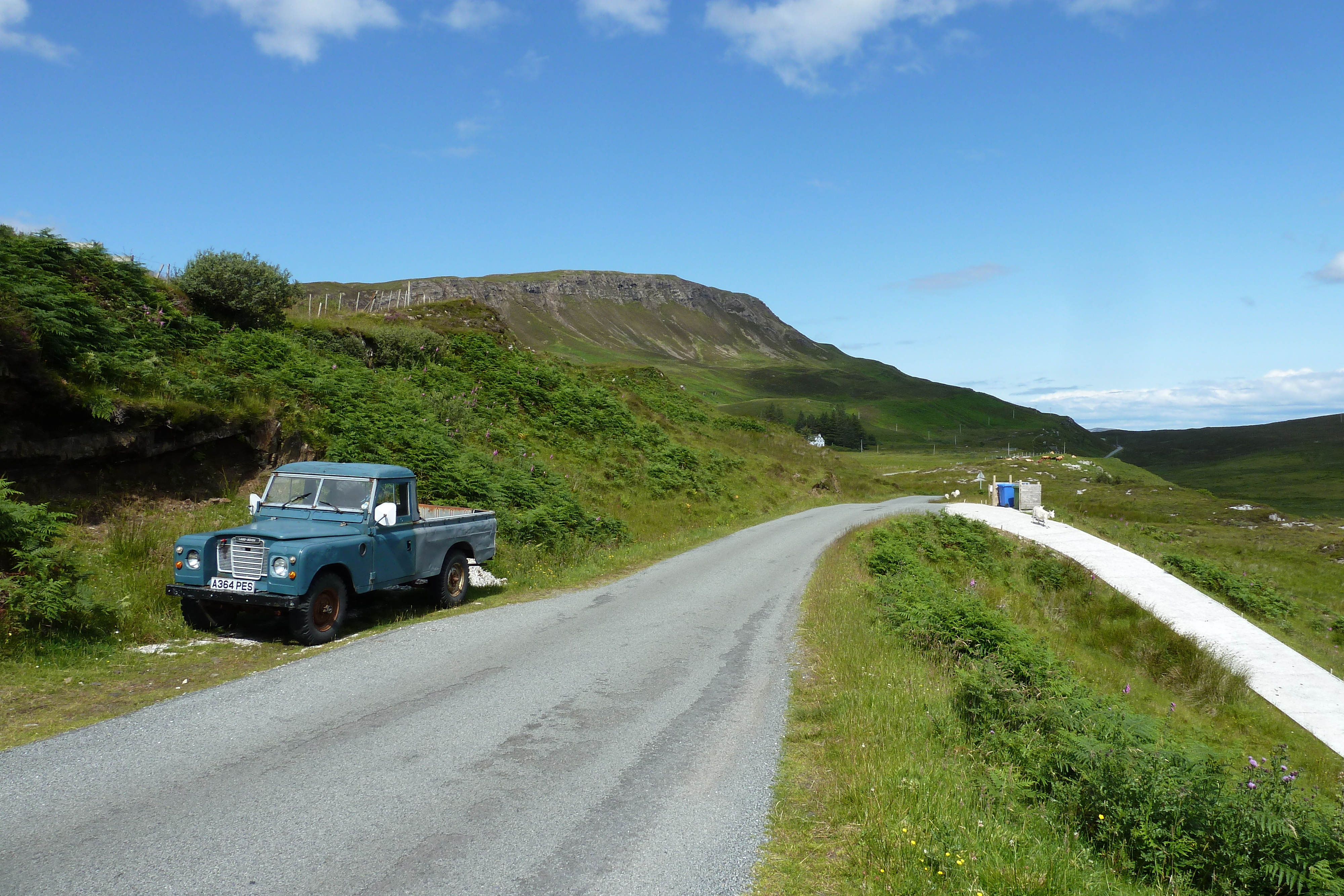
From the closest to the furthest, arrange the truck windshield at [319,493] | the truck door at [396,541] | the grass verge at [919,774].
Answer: the grass verge at [919,774], the truck door at [396,541], the truck windshield at [319,493]

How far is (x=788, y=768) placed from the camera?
626 centimetres

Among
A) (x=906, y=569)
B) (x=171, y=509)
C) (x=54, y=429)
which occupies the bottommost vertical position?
(x=906, y=569)

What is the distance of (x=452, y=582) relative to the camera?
13.0 meters

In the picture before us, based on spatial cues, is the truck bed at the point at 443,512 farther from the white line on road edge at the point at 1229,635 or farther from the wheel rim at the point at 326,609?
the white line on road edge at the point at 1229,635

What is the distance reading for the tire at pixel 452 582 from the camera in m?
12.7

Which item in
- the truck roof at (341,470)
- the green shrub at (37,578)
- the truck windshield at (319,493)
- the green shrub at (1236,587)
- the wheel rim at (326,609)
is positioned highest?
the truck roof at (341,470)

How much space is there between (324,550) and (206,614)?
1.97 meters

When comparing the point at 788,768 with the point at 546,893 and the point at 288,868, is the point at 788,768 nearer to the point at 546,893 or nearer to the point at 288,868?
the point at 546,893

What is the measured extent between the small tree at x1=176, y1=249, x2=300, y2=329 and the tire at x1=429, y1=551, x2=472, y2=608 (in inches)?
521

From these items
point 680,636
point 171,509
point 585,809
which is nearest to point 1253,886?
point 585,809

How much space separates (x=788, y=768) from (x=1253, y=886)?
3161mm

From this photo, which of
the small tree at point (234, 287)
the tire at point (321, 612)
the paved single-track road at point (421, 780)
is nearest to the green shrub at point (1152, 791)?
the paved single-track road at point (421, 780)

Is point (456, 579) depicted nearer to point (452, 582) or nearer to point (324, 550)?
point (452, 582)

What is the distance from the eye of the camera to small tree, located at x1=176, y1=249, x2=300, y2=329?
21.0 metres
